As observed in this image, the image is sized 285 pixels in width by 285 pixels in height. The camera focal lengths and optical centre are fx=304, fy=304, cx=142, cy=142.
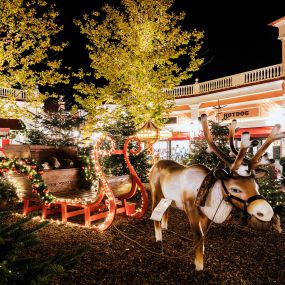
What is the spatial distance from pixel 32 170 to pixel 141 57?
11.7 meters

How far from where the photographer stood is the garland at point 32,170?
21.6ft

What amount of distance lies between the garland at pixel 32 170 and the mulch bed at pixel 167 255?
2.22 ft

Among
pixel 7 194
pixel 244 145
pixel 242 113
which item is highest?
pixel 242 113

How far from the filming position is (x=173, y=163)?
5.34 m

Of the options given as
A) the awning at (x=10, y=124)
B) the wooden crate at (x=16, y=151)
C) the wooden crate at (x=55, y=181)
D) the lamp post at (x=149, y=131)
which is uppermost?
the awning at (x=10, y=124)

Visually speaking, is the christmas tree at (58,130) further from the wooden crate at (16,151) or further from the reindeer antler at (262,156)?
the reindeer antler at (262,156)

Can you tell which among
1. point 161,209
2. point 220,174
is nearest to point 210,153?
point 161,209

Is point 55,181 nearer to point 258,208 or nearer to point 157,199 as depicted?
point 157,199

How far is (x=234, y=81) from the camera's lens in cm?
1938

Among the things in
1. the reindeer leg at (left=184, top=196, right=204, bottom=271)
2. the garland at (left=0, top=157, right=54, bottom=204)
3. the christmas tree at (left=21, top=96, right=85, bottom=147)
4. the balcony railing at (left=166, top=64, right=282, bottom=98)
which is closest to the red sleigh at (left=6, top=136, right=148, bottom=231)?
the garland at (left=0, top=157, right=54, bottom=204)

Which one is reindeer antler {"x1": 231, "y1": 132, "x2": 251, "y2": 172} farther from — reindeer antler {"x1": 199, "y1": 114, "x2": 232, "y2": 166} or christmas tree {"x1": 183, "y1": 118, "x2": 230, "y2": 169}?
christmas tree {"x1": 183, "y1": 118, "x2": 230, "y2": 169}

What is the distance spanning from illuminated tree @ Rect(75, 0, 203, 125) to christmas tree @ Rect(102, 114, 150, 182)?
19.2 feet

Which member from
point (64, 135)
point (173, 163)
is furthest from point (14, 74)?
point (173, 163)

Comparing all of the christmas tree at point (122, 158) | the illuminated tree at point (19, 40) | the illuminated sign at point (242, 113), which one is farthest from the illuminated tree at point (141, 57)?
the christmas tree at point (122, 158)
